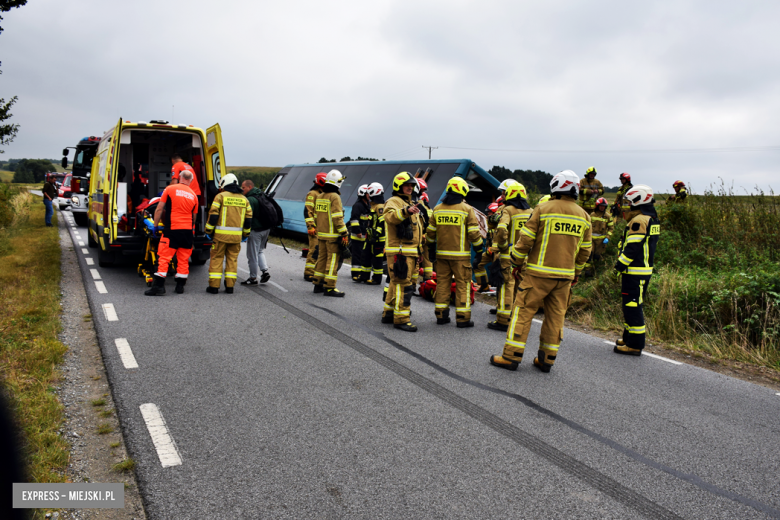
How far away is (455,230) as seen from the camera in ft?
21.7

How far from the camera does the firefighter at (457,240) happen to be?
661 cm

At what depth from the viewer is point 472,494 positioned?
297cm

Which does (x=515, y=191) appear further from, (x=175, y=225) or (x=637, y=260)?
(x=175, y=225)

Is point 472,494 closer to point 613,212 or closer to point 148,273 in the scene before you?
point 148,273

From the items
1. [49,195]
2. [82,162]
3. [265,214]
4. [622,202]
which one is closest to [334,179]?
[265,214]

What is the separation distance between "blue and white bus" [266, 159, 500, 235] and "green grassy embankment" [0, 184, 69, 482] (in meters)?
7.82

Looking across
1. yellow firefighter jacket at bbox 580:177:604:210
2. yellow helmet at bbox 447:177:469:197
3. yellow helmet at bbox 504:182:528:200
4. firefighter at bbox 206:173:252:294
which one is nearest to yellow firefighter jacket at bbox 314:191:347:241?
firefighter at bbox 206:173:252:294

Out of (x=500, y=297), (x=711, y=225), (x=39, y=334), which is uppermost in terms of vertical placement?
(x=711, y=225)

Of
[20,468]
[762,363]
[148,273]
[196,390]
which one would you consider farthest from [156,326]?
[762,363]

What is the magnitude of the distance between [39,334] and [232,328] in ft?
6.62

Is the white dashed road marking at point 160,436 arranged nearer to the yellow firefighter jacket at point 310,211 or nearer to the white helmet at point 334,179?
the white helmet at point 334,179

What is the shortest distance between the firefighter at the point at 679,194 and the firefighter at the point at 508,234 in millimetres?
5962

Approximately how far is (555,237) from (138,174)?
31.3ft

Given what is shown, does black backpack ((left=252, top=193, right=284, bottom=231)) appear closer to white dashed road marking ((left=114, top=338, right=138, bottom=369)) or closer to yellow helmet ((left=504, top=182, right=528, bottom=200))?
white dashed road marking ((left=114, top=338, right=138, bottom=369))
